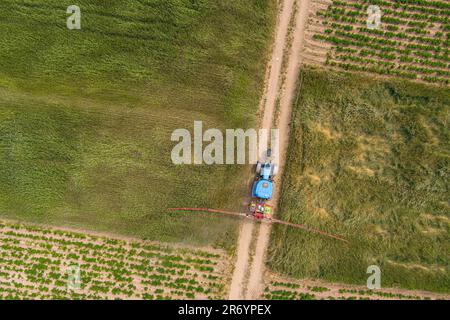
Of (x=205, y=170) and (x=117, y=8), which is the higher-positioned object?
(x=117, y=8)

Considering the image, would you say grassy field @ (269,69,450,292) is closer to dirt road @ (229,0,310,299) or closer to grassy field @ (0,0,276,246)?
dirt road @ (229,0,310,299)

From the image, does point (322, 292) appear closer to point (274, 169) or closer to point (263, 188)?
point (263, 188)

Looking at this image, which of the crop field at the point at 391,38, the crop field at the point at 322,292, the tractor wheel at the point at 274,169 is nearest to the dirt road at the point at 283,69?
the tractor wheel at the point at 274,169

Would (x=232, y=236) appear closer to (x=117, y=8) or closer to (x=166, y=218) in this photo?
(x=166, y=218)

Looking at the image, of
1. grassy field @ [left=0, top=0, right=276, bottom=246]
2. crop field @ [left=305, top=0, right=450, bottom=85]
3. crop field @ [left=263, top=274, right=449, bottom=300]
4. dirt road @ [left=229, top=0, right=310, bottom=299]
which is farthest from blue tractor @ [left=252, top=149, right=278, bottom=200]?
crop field @ [left=305, top=0, right=450, bottom=85]

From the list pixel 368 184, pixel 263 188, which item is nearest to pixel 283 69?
pixel 263 188
